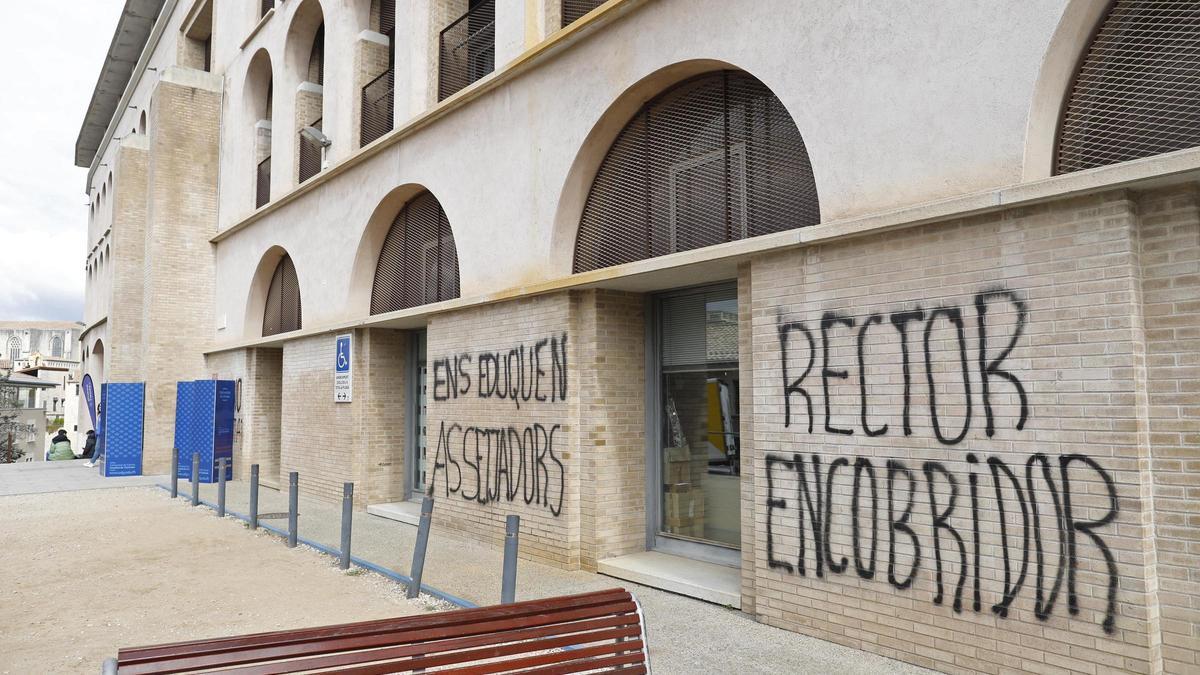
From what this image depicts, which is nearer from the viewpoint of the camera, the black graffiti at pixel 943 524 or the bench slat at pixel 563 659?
the bench slat at pixel 563 659

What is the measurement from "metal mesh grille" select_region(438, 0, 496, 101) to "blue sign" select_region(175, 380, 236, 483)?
9.40 metres

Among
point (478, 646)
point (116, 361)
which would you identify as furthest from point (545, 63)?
point (116, 361)

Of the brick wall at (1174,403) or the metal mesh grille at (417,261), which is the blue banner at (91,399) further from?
the brick wall at (1174,403)

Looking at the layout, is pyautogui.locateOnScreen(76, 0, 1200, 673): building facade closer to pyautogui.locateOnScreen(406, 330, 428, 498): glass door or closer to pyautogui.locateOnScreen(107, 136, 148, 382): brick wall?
pyautogui.locateOnScreen(406, 330, 428, 498): glass door

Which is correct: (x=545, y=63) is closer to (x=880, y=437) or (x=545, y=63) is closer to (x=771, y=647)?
(x=880, y=437)

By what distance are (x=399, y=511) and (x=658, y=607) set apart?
585 cm

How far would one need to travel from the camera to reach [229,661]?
2.67 meters

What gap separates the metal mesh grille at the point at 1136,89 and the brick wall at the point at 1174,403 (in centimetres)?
41

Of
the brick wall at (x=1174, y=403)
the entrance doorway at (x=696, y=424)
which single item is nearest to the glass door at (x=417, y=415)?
the entrance doorway at (x=696, y=424)

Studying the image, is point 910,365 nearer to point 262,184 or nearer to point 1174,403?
point 1174,403

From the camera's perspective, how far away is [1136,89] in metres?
Result: 4.58

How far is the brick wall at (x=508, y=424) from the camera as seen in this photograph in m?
7.94

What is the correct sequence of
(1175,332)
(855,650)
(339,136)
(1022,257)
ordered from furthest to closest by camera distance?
(339,136)
(855,650)
(1022,257)
(1175,332)

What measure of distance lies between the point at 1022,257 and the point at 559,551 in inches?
200
